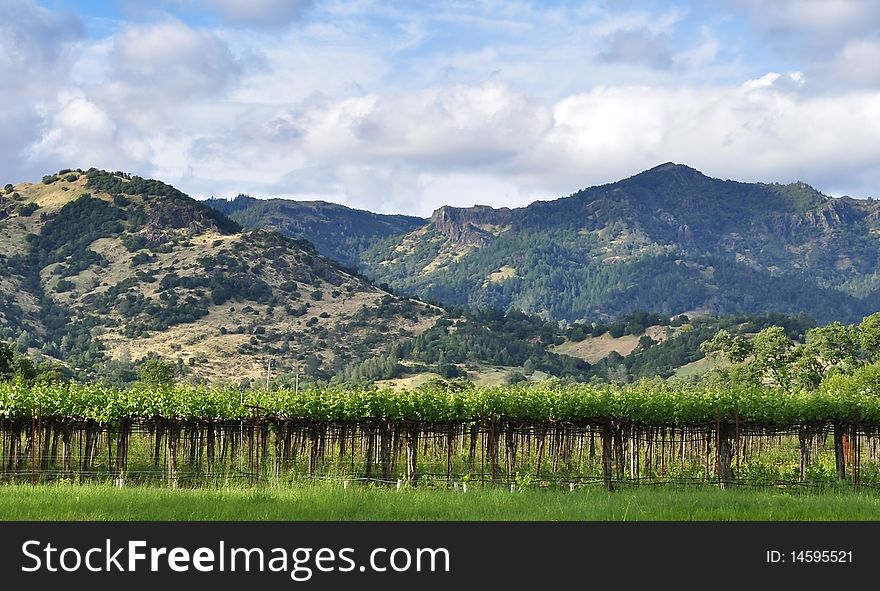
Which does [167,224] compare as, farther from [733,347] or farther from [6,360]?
[6,360]

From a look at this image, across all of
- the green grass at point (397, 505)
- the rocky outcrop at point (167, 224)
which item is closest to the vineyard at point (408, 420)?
the green grass at point (397, 505)

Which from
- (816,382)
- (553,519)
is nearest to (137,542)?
(553,519)

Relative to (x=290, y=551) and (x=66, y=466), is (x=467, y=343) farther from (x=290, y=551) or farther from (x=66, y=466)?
(x=290, y=551)

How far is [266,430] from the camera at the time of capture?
108ft

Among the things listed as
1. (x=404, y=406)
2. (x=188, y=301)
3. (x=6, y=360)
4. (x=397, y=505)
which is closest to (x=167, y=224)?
(x=188, y=301)

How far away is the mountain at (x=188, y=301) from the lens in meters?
143

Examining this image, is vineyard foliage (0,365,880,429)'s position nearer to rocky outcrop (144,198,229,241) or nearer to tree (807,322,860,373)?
tree (807,322,860,373)

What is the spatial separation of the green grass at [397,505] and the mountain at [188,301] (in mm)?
102935

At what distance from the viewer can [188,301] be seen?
521 ft

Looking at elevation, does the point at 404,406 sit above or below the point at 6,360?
below

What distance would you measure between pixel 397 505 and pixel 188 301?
462ft

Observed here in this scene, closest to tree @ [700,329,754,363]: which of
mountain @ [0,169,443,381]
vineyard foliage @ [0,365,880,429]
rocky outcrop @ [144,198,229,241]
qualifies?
mountain @ [0,169,443,381]

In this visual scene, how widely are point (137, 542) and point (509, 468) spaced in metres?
18.7

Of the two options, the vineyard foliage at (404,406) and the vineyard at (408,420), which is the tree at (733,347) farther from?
the vineyard foliage at (404,406)
